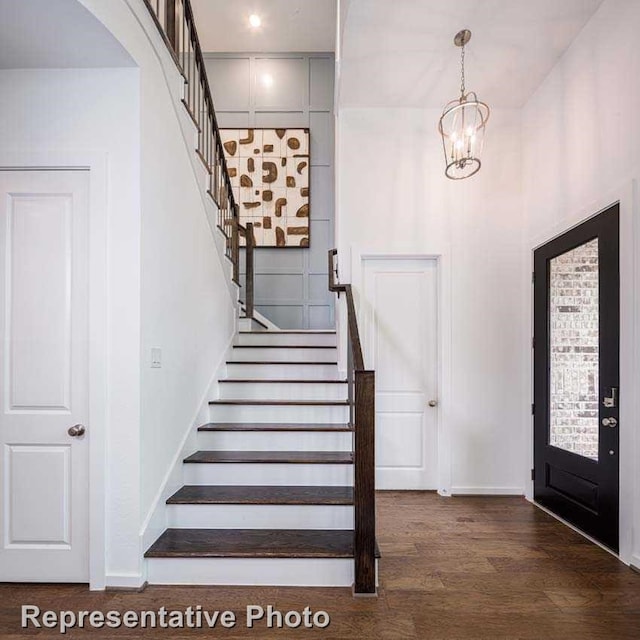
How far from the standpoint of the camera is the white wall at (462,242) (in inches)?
165

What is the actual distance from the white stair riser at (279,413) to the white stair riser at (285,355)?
0.86 metres

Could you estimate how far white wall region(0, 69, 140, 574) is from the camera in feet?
8.21

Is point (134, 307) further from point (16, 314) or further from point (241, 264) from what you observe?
point (241, 264)

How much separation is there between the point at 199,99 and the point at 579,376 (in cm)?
328

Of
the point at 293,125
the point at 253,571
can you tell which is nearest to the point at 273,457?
the point at 253,571

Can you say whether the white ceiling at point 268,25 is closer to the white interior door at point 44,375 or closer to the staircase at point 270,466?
the staircase at point 270,466

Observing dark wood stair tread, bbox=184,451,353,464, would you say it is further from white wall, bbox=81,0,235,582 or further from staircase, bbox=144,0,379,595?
white wall, bbox=81,0,235,582

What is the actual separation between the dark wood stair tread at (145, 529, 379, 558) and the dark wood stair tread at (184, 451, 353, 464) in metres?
0.41

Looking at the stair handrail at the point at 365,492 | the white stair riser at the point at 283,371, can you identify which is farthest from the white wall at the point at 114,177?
the white stair riser at the point at 283,371

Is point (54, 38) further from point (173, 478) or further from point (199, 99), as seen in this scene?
point (173, 478)

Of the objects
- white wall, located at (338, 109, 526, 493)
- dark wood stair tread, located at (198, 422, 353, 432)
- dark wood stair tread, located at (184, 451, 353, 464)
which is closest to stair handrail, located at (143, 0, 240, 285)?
white wall, located at (338, 109, 526, 493)

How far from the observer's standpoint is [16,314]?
8.45 feet

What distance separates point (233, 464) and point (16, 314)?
1.45 m

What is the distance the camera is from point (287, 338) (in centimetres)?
488
